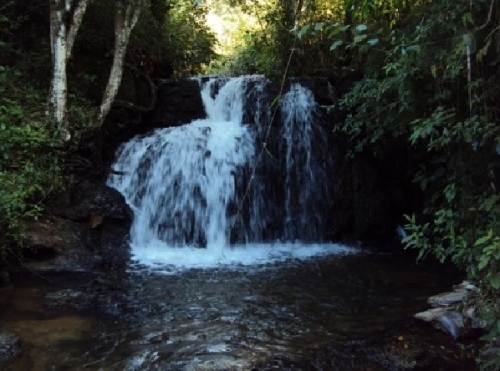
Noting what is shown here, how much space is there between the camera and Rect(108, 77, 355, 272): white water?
341 inches

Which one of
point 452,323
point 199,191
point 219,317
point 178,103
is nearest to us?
point 452,323

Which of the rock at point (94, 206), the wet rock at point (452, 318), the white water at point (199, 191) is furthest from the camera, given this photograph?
the white water at point (199, 191)

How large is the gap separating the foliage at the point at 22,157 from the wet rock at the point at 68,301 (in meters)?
1.02

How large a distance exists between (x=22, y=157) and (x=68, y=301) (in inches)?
108

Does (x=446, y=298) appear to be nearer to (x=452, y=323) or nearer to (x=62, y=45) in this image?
(x=452, y=323)

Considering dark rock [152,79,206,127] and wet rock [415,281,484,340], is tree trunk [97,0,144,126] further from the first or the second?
wet rock [415,281,484,340]

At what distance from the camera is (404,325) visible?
5.13 metres

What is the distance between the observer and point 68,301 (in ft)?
18.2

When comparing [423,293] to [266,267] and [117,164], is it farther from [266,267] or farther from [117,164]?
[117,164]

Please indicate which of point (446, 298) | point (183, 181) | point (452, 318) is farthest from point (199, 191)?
point (452, 318)

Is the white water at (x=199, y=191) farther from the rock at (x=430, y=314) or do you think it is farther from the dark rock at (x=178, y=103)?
the rock at (x=430, y=314)

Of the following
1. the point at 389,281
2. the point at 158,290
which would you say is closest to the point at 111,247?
the point at 158,290

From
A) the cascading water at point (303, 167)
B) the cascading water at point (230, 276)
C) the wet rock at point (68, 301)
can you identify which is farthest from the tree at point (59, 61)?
the cascading water at point (303, 167)

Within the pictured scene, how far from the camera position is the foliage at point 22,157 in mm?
6164
